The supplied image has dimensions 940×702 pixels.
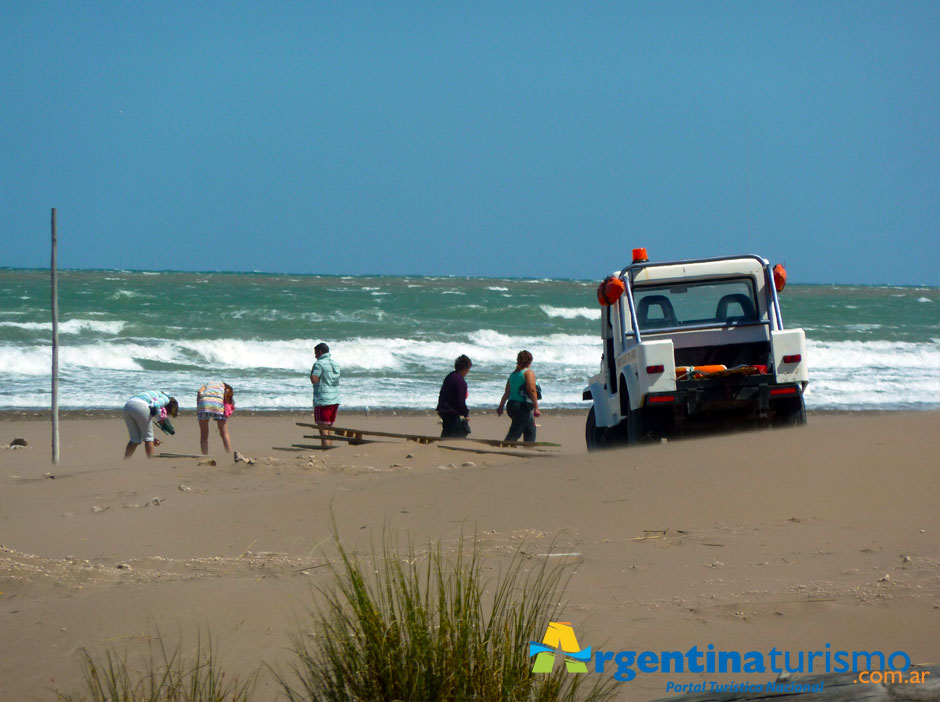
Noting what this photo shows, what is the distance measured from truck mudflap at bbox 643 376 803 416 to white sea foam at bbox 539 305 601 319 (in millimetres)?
31547

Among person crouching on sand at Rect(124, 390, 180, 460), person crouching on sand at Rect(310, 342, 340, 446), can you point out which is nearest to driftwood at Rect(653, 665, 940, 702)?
person crouching on sand at Rect(124, 390, 180, 460)

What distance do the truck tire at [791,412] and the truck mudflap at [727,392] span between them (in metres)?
0.17

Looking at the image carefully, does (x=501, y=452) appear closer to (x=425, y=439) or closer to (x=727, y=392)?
(x=425, y=439)

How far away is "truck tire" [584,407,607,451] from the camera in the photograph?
33.5 ft

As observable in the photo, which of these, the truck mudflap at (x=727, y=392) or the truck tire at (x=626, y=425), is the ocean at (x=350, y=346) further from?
the truck mudflap at (x=727, y=392)

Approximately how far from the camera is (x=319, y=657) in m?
3.45

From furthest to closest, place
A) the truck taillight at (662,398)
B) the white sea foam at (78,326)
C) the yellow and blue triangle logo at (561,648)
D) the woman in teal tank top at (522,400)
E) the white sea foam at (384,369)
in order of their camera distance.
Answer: the white sea foam at (78,326) < the white sea foam at (384,369) < the woman in teal tank top at (522,400) < the truck taillight at (662,398) < the yellow and blue triangle logo at (561,648)

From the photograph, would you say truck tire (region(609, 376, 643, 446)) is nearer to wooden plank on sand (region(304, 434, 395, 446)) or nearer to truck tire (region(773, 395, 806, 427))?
truck tire (region(773, 395, 806, 427))

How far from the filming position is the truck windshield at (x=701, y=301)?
938 centimetres

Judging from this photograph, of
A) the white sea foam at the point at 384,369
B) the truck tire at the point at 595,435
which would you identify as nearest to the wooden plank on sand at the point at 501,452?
the truck tire at the point at 595,435

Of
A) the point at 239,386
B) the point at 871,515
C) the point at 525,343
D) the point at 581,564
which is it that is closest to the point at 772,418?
the point at 871,515

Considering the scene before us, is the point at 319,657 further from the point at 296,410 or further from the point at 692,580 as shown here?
the point at 296,410
